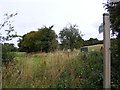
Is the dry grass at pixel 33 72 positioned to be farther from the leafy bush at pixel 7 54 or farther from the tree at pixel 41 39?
the tree at pixel 41 39

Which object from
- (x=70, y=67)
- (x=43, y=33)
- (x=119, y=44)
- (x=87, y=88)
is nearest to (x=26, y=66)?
(x=70, y=67)

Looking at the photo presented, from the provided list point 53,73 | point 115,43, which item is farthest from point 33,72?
point 115,43

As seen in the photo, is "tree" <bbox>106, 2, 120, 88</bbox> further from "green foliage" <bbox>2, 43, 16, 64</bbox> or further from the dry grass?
"green foliage" <bbox>2, 43, 16, 64</bbox>

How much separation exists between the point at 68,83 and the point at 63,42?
29.9 meters

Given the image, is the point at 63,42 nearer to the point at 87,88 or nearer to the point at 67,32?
the point at 67,32

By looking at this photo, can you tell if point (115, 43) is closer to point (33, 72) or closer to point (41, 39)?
point (33, 72)

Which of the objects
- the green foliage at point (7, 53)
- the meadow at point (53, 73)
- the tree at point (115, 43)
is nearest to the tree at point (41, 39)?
the green foliage at point (7, 53)

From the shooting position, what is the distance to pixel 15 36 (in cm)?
787

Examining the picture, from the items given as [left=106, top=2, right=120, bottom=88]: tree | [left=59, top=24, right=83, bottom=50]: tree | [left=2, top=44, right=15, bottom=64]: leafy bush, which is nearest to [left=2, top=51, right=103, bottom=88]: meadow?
[left=2, top=44, right=15, bottom=64]: leafy bush

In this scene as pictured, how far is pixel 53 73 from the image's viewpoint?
7.33 m

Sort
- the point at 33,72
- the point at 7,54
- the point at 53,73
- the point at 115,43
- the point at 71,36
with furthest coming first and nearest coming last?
the point at 71,36 → the point at 7,54 → the point at 33,72 → the point at 53,73 → the point at 115,43

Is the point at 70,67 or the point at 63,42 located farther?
the point at 63,42

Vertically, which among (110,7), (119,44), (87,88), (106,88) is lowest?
(87,88)

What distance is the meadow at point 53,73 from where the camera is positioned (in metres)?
6.71
